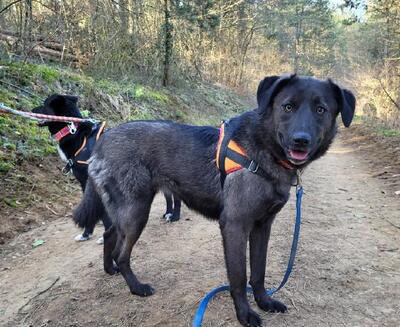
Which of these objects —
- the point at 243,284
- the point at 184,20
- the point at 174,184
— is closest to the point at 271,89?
the point at 174,184

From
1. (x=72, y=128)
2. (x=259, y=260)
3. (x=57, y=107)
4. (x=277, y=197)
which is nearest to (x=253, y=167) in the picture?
(x=277, y=197)

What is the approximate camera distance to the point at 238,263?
3191mm

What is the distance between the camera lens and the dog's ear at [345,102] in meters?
3.25

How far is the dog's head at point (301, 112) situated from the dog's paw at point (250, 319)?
1.27 metres

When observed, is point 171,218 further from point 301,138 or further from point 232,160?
point 301,138

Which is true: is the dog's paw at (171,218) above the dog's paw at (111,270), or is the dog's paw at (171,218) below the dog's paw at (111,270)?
below

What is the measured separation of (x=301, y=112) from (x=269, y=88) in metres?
0.35

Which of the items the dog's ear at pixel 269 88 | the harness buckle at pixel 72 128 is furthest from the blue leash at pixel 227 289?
the harness buckle at pixel 72 128

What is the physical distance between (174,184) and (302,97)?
1380 mm

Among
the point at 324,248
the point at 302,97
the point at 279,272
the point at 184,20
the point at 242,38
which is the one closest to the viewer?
the point at 302,97

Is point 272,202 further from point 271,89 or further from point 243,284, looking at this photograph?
point 271,89

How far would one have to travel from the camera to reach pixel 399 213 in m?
6.11

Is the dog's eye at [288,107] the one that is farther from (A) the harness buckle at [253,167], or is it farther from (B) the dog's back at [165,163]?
(B) the dog's back at [165,163]

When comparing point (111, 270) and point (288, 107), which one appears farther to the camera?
point (111, 270)
